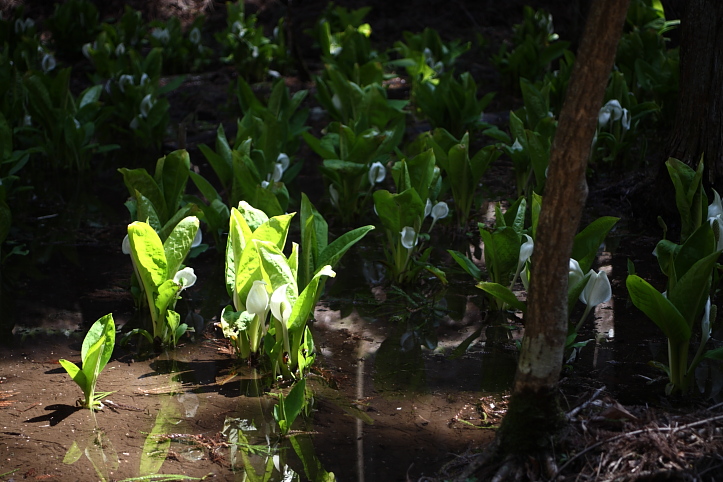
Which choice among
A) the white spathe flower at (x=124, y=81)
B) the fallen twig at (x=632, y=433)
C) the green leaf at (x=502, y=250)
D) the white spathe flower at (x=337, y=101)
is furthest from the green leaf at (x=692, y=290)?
the white spathe flower at (x=124, y=81)

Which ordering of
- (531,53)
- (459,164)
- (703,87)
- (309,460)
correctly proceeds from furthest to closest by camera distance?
(531,53) → (459,164) → (703,87) → (309,460)

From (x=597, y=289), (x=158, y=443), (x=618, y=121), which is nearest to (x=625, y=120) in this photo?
(x=618, y=121)

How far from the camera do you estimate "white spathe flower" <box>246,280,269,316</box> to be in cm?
227

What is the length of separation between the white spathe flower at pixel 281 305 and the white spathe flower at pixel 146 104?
3.60 metres

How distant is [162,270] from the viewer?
254cm

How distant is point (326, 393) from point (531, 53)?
5.18 meters

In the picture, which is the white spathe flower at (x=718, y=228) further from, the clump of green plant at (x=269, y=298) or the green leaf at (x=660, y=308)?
the clump of green plant at (x=269, y=298)

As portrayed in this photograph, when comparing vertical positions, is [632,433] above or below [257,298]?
below

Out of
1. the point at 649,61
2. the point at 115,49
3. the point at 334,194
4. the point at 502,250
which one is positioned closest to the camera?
the point at 502,250

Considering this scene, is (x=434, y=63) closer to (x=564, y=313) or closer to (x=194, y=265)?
(x=194, y=265)

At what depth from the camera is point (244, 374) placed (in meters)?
2.47

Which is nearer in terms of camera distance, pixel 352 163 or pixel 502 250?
pixel 502 250

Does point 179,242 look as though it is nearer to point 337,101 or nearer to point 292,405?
point 292,405

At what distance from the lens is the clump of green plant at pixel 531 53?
261 inches
